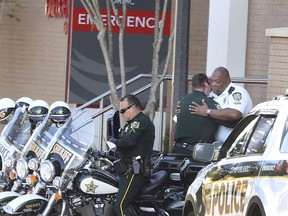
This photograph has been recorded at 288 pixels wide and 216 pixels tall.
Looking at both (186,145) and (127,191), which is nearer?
(127,191)

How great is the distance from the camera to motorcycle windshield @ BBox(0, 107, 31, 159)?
38.9 feet

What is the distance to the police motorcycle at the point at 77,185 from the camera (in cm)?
1062

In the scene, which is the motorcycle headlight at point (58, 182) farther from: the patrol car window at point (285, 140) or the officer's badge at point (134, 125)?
the patrol car window at point (285, 140)

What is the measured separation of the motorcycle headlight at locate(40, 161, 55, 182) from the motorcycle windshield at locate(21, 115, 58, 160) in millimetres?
576

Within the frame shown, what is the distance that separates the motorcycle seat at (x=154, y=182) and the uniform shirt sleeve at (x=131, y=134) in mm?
461

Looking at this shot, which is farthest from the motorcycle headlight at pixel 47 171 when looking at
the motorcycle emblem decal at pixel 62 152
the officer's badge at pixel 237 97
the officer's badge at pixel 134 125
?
the officer's badge at pixel 237 97

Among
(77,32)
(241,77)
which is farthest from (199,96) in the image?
(77,32)

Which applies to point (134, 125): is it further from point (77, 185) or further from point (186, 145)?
point (186, 145)

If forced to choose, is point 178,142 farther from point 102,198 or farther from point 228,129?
point 102,198

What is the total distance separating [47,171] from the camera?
1073cm

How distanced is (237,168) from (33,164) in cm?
337

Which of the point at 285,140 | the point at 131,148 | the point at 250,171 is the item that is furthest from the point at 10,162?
the point at 285,140

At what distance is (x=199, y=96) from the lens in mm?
12039

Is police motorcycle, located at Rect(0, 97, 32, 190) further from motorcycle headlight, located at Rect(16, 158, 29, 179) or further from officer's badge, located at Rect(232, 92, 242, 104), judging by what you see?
officer's badge, located at Rect(232, 92, 242, 104)
